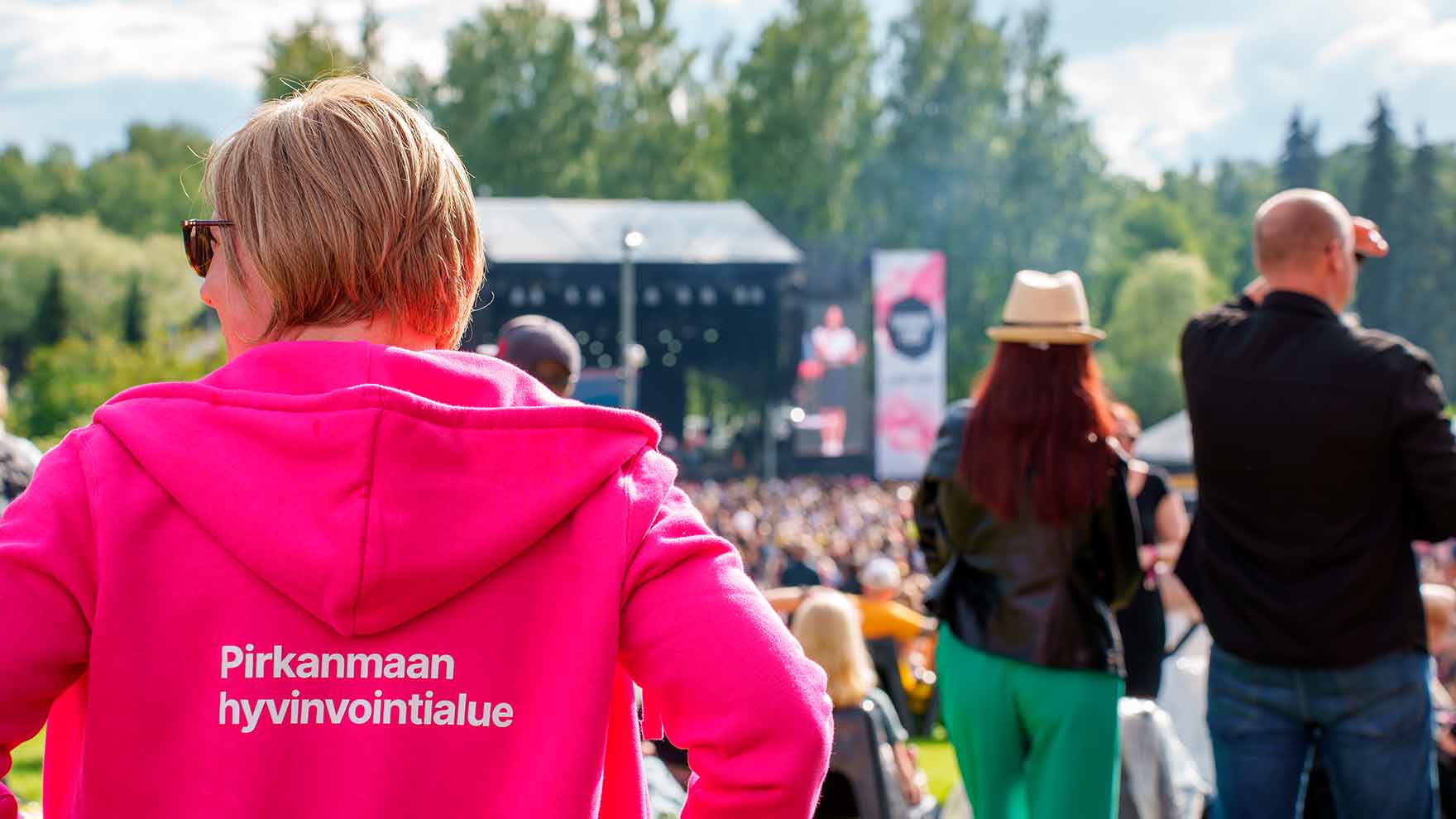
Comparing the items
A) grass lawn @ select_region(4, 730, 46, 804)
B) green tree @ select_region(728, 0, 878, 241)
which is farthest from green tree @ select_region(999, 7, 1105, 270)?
grass lawn @ select_region(4, 730, 46, 804)

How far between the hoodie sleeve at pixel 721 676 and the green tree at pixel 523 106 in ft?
140

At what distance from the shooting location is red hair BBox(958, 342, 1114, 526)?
351cm

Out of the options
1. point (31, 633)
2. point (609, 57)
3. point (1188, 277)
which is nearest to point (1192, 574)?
point (31, 633)

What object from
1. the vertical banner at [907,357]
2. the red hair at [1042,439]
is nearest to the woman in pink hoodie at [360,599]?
the red hair at [1042,439]

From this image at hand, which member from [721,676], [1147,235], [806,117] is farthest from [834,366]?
[1147,235]

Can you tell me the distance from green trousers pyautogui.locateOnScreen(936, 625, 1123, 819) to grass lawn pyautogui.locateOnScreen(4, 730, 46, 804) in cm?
329

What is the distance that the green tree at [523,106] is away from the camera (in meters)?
43.1

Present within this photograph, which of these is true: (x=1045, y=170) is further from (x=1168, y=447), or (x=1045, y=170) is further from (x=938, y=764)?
(x=938, y=764)

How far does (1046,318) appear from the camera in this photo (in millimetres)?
3672

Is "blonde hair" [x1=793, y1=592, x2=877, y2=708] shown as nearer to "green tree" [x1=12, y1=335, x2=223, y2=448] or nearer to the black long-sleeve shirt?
the black long-sleeve shirt

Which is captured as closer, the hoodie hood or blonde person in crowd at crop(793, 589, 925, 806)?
the hoodie hood

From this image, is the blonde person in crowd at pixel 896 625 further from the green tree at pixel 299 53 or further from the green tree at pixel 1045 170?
A: the green tree at pixel 1045 170

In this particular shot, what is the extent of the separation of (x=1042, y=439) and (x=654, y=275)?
90.2 feet

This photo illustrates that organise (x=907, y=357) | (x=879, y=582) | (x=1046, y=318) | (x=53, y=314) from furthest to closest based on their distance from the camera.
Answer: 1. (x=53, y=314)
2. (x=907, y=357)
3. (x=879, y=582)
4. (x=1046, y=318)
